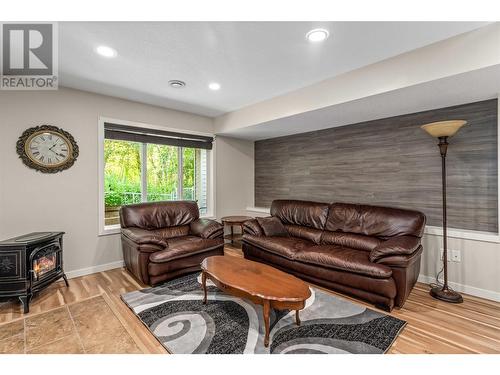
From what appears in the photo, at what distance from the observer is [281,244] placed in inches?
126

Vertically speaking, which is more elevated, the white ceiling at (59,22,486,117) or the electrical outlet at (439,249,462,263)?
the white ceiling at (59,22,486,117)

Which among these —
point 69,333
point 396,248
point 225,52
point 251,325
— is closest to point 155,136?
point 225,52

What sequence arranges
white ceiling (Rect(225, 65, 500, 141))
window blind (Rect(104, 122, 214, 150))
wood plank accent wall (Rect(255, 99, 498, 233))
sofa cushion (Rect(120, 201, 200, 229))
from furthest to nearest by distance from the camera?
1. window blind (Rect(104, 122, 214, 150))
2. sofa cushion (Rect(120, 201, 200, 229))
3. wood plank accent wall (Rect(255, 99, 498, 233))
4. white ceiling (Rect(225, 65, 500, 141))

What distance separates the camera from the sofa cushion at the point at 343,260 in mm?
2357

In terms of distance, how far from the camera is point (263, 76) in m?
2.81

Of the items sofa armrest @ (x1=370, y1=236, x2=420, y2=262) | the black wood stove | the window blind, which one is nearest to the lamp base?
sofa armrest @ (x1=370, y1=236, x2=420, y2=262)

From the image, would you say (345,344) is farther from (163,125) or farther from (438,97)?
(163,125)

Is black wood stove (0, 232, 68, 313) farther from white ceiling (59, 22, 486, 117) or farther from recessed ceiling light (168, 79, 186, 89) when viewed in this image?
recessed ceiling light (168, 79, 186, 89)

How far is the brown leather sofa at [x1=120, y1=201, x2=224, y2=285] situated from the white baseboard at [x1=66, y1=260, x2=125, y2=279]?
329mm

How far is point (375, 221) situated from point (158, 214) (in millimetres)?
3095

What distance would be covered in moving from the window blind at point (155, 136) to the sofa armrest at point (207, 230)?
1.52 m

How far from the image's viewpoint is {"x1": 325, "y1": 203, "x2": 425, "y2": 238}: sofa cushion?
2793 mm
